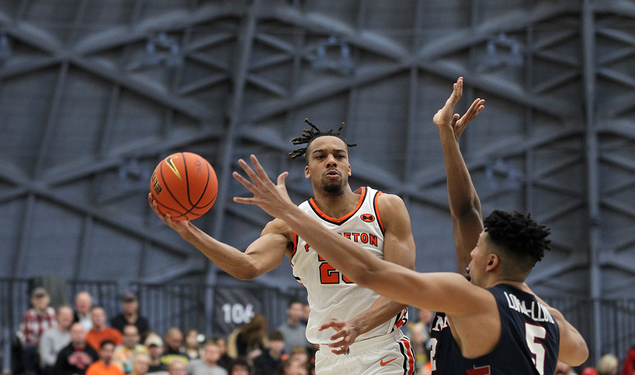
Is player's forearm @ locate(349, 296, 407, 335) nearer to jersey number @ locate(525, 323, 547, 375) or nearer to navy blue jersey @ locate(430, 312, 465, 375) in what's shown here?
navy blue jersey @ locate(430, 312, 465, 375)

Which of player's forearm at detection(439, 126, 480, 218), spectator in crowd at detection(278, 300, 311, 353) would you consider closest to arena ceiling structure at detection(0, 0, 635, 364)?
spectator in crowd at detection(278, 300, 311, 353)

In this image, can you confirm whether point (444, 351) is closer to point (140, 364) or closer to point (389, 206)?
point (389, 206)

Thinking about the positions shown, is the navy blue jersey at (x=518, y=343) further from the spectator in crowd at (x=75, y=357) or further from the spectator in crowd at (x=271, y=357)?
the spectator in crowd at (x=271, y=357)

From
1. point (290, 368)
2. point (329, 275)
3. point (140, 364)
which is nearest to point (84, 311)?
point (140, 364)

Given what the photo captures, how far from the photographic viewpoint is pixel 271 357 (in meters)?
11.9

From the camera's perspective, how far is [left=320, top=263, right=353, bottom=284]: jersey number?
5.24 metres

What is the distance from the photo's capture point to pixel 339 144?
5379mm

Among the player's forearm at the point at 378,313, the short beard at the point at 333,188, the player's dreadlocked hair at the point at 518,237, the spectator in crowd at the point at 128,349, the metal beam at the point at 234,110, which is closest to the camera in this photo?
the player's dreadlocked hair at the point at 518,237

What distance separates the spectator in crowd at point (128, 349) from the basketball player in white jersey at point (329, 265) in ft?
21.5

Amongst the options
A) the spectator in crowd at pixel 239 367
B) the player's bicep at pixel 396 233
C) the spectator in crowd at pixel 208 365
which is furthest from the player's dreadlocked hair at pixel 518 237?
the spectator in crowd at pixel 208 365

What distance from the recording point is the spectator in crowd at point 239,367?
417 inches

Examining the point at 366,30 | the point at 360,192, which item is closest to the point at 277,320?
the point at 366,30

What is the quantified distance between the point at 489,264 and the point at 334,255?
0.91m

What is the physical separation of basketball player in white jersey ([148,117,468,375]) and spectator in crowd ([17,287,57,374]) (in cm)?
761
